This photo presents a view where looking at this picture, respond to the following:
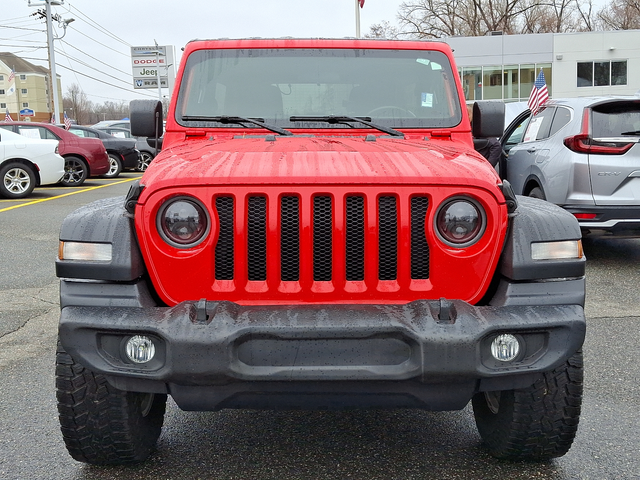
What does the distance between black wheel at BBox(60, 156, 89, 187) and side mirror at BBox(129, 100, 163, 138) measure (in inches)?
560

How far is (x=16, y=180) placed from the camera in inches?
582

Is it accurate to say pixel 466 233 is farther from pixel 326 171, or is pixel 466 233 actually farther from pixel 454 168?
pixel 326 171

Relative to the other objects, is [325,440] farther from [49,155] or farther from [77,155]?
[77,155]

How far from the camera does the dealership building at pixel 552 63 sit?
43688 mm

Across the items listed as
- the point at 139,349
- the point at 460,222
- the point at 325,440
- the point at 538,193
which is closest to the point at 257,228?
the point at 139,349

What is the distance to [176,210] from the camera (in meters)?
2.72

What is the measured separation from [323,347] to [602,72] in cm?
4645

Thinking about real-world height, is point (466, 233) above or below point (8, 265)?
above

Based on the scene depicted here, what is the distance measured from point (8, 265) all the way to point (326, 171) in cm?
612

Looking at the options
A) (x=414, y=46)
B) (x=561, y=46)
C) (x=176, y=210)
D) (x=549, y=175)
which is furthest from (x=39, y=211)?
(x=561, y=46)

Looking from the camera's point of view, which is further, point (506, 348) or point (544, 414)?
point (544, 414)

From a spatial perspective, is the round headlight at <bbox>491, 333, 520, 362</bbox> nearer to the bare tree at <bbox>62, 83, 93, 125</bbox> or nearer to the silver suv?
the silver suv

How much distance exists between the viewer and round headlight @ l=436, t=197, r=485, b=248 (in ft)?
8.96

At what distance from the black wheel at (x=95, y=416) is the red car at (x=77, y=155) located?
14.9m
